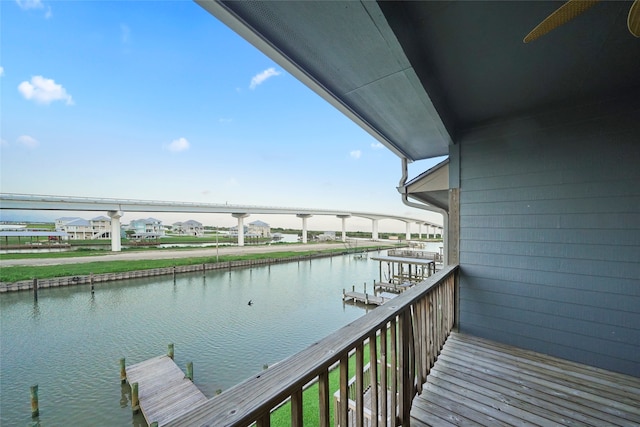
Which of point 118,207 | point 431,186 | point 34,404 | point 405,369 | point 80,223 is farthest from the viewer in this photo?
point 80,223

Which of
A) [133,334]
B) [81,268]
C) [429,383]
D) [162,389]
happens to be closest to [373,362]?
[429,383]

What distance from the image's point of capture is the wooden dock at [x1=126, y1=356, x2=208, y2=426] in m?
5.00

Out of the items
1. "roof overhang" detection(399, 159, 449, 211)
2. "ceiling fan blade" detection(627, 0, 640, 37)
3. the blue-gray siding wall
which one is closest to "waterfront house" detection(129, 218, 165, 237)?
"roof overhang" detection(399, 159, 449, 211)

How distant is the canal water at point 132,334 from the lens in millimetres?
5781

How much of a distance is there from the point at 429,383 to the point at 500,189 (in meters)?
2.09

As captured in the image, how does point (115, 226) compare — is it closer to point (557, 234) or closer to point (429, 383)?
point (429, 383)

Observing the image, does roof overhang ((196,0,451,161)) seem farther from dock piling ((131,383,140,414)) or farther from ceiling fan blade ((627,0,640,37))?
dock piling ((131,383,140,414))

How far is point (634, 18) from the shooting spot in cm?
108

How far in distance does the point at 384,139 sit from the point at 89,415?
8.05 m

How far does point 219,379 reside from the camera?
6383 millimetres

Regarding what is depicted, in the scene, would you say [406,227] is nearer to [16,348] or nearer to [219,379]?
[219,379]

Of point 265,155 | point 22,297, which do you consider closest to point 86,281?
point 22,297

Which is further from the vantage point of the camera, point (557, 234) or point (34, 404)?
point (34, 404)

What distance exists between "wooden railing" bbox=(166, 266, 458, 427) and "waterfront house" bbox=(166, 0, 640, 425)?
0.04 ft
